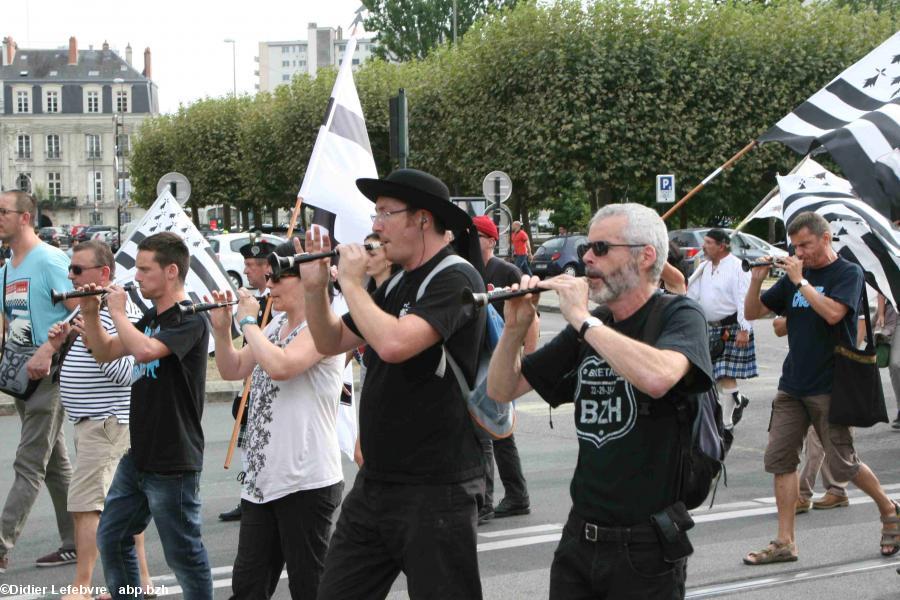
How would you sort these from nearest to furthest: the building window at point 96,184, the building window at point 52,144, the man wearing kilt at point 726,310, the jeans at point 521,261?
the man wearing kilt at point 726,310 → the jeans at point 521,261 → the building window at point 96,184 → the building window at point 52,144

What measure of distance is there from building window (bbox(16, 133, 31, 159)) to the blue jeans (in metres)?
114

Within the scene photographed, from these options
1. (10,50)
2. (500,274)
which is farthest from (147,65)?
(500,274)

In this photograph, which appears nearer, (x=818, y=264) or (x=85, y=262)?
(x=85, y=262)

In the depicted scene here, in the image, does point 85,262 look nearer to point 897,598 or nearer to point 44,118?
point 897,598

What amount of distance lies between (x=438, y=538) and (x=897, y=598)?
9.71 feet

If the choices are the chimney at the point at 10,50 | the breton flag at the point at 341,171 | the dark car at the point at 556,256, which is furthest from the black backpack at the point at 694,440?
the chimney at the point at 10,50

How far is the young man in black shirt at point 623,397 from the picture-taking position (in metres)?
3.37

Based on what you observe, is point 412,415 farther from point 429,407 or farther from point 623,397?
point 623,397

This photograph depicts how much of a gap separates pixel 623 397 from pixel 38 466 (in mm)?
3930

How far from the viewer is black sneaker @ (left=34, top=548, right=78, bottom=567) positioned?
6.35 m

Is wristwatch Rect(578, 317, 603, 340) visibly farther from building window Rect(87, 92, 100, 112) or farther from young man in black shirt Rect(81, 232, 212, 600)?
building window Rect(87, 92, 100, 112)

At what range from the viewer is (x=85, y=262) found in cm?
573

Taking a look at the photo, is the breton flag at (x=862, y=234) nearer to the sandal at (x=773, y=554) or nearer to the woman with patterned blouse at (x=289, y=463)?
the sandal at (x=773, y=554)

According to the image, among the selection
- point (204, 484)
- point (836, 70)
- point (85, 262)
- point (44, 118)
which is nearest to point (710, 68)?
A: point (836, 70)
